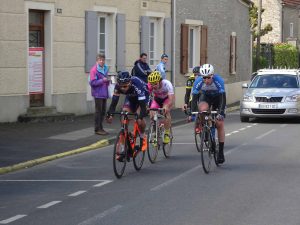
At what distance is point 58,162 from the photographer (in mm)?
14078

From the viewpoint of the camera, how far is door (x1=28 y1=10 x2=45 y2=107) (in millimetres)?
20922

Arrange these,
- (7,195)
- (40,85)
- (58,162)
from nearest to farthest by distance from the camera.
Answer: (7,195) → (58,162) → (40,85)

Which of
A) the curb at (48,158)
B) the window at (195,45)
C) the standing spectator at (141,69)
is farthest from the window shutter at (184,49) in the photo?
the curb at (48,158)

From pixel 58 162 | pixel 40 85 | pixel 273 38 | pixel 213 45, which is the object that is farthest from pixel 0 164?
pixel 273 38

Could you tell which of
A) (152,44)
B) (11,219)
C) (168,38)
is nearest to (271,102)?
(152,44)

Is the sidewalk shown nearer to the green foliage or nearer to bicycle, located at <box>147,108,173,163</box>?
bicycle, located at <box>147,108,173,163</box>

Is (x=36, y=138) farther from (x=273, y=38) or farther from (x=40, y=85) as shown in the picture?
(x=273, y=38)

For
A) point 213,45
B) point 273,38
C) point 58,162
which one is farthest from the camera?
point 273,38

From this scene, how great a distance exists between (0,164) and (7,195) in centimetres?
279

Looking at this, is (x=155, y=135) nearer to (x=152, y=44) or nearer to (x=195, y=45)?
(x=152, y=44)

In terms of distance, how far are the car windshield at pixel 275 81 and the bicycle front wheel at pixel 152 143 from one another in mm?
10861

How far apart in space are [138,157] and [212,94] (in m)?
1.65

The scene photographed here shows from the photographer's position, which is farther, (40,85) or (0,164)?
(40,85)

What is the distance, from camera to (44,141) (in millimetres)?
16422
